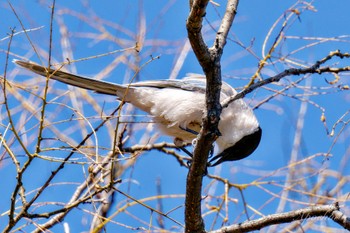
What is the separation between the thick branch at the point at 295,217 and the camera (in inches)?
114

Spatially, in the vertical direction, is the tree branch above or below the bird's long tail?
below

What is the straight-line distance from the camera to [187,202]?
10.3ft

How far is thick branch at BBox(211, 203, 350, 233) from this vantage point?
9.47 ft

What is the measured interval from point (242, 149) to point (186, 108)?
1.99 ft

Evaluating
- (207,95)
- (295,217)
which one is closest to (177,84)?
(207,95)

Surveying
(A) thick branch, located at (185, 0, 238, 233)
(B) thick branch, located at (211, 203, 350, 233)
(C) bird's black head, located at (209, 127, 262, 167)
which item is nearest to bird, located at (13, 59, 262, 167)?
(C) bird's black head, located at (209, 127, 262, 167)

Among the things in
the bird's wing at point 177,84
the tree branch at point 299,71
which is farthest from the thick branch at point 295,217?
the bird's wing at point 177,84

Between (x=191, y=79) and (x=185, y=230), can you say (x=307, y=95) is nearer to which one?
(x=191, y=79)

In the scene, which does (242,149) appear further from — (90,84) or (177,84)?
(90,84)

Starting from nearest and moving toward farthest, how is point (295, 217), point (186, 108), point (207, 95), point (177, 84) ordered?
point (207, 95) → point (295, 217) → point (186, 108) → point (177, 84)

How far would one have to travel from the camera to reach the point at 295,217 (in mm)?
2953

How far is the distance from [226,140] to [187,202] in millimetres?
1264

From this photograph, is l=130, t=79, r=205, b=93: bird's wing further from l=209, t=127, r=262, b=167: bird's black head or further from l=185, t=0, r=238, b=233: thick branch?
l=185, t=0, r=238, b=233: thick branch

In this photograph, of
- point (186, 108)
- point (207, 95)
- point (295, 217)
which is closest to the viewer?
point (207, 95)
